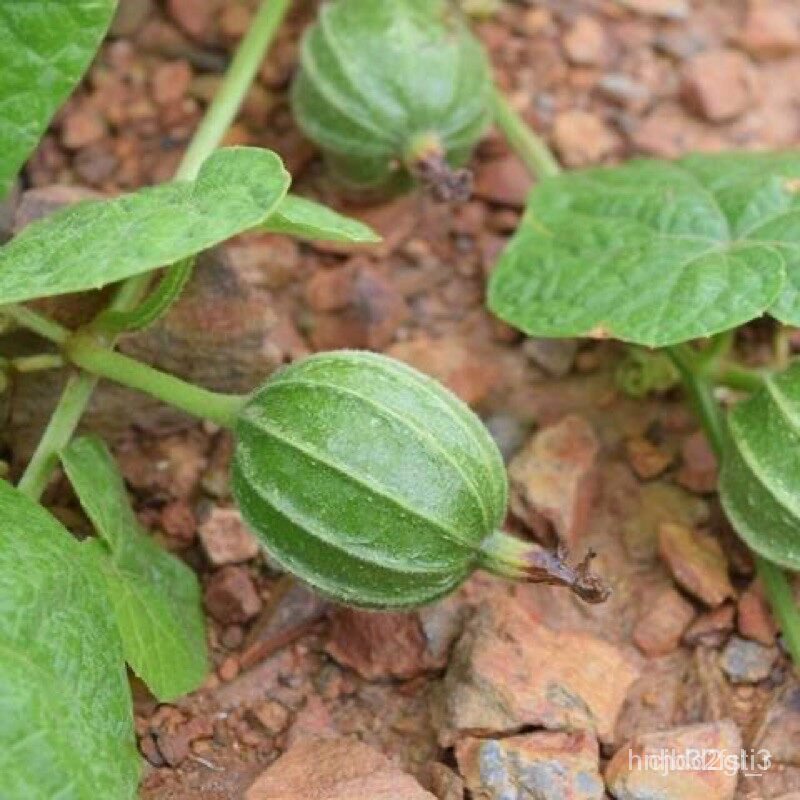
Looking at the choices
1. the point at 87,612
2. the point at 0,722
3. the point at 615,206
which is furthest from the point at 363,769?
the point at 615,206

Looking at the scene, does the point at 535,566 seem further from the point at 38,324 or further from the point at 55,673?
the point at 38,324

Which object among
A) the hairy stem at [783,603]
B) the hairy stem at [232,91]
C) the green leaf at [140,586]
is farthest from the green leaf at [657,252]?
the green leaf at [140,586]

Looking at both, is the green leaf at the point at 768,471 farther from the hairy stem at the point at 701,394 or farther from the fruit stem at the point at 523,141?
the fruit stem at the point at 523,141

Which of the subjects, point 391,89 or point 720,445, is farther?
point 391,89

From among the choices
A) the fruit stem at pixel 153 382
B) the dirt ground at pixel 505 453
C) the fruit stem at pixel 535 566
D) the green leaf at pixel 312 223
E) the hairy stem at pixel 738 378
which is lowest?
the dirt ground at pixel 505 453

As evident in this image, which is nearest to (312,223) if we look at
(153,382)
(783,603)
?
(153,382)

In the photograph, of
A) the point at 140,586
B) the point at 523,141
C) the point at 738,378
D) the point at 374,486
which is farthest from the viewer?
the point at 523,141
